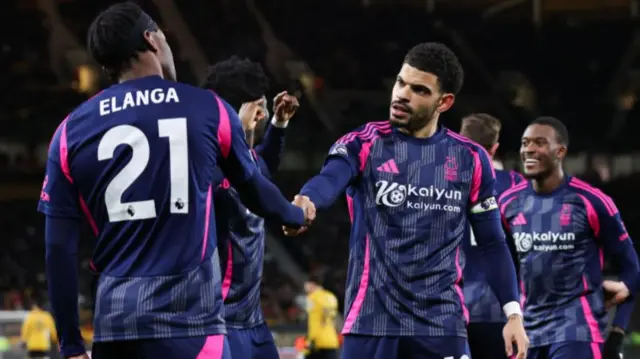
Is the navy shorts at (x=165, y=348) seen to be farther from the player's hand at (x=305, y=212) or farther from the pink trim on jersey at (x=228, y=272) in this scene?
the pink trim on jersey at (x=228, y=272)

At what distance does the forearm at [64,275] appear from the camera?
3.80m

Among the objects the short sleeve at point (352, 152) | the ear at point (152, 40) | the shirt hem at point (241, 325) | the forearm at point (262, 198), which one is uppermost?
the ear at point (152, 40)

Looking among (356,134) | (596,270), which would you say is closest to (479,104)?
(596,270)

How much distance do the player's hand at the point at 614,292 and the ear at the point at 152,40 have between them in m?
4.37

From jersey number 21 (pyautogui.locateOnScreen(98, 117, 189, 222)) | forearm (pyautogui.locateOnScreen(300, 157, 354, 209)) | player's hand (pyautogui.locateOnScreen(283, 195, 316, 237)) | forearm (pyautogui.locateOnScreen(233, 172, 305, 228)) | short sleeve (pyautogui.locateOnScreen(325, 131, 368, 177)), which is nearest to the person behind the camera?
jersey number 21 (pyautogui.locateOnScreen(98, 117, 189, 222))

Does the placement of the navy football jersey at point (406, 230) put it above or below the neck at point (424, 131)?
below

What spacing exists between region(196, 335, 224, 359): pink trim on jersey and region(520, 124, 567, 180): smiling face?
4.22m

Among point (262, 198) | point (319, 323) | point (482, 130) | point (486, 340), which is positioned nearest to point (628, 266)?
point (486, 340)

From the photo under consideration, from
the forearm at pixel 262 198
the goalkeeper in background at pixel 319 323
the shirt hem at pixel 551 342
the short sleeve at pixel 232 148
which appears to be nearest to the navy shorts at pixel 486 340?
the shirt hem at pixel 551 342

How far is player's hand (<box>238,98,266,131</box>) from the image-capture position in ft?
19.1

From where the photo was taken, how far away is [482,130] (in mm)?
7637

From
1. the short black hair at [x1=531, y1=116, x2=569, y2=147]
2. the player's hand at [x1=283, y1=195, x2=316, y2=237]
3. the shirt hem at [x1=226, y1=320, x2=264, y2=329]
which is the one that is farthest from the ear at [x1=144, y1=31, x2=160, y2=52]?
the short black hair at [x1=531, y1=116, x2=569, y2=147]

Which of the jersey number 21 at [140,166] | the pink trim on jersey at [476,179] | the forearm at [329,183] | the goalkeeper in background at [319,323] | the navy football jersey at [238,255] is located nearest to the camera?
the jersey number 21 at [140,166]

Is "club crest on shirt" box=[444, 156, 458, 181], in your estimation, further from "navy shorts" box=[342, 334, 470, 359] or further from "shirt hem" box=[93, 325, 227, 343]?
"shirt hem" box=[93, 325, 227, 343]
